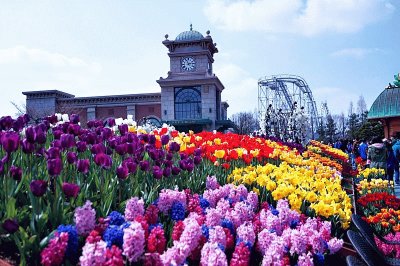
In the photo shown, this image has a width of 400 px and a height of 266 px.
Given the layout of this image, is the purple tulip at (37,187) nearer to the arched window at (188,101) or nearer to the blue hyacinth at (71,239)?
the blue hyacinth at (71,239)

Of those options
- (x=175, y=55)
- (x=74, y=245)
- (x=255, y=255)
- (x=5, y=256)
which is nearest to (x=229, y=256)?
(x=255, y=255)

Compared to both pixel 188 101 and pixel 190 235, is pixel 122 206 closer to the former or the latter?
pixel 190 235

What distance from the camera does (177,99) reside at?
51906 mm

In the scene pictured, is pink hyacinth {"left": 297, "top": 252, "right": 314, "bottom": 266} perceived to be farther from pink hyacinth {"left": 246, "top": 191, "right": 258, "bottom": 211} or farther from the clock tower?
the clock tower

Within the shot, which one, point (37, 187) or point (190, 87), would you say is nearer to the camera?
point (37, 187)

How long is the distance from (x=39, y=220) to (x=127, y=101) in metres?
54.3

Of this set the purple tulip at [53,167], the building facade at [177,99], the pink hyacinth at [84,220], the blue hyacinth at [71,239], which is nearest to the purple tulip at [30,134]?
the purple tulip at [53,167]

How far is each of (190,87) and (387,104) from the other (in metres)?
25.9

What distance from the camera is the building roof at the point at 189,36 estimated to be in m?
54.1

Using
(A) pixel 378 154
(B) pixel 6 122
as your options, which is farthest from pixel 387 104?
(B) pixel 6 122

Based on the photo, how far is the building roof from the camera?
54.1m

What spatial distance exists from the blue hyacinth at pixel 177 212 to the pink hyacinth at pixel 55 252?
109 cm

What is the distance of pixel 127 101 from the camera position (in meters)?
56.2

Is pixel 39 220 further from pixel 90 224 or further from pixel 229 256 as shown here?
pixel 229 256
